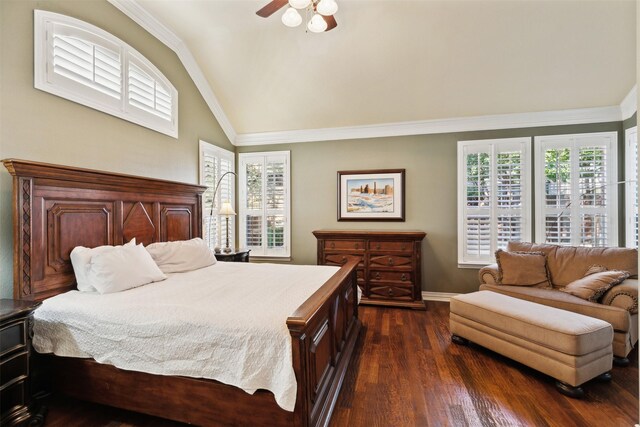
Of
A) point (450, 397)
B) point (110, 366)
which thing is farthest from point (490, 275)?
point (110, 366)

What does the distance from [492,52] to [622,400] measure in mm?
3452

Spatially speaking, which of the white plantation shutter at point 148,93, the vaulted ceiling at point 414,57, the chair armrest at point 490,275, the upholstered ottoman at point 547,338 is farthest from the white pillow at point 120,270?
the chair armrest at point 490,275

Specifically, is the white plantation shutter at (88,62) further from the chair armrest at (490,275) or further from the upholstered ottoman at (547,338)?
the chair armrest at (490,275)

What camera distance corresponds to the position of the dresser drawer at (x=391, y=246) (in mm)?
3994

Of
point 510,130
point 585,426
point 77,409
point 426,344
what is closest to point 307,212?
point 426,344

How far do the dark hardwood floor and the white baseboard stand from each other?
1.58 metres

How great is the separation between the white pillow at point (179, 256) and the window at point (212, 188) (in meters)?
1.02

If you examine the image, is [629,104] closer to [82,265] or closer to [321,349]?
[321,349]

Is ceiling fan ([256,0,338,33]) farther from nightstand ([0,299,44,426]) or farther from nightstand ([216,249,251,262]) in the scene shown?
nightstand ([216,249,251,262])

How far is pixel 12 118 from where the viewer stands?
6.73 ft

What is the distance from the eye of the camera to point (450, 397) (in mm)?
2064

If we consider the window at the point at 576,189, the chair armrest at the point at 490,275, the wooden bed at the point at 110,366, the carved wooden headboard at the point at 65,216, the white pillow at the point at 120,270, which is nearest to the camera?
the wooden bed at the point at 110,366

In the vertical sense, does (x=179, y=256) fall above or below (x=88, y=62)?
below

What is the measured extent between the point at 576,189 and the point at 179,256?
16.5 ft
